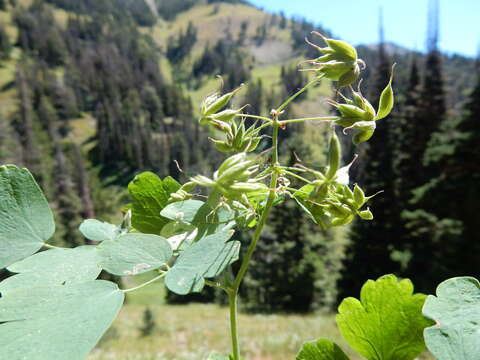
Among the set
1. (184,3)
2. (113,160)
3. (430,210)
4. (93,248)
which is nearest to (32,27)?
(113,160)

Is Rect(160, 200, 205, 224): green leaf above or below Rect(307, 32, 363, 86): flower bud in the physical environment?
below

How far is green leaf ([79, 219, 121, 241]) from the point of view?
3.79ft

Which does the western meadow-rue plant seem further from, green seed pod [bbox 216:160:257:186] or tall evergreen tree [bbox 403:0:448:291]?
tall evergreen tree [bbox 403:0:448:291]

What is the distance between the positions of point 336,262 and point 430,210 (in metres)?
15.2

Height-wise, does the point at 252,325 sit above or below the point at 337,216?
below

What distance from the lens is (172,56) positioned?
430 ft

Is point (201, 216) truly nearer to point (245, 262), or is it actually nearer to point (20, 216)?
point (245, 262)

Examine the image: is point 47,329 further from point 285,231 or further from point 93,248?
point 285,231

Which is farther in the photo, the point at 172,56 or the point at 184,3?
the point at 184,3

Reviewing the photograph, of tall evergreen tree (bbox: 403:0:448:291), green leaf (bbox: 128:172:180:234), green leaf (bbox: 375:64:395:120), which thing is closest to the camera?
green leaf (bbox: 375:64:395:120)

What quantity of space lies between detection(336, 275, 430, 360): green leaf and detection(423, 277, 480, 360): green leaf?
0.27ft

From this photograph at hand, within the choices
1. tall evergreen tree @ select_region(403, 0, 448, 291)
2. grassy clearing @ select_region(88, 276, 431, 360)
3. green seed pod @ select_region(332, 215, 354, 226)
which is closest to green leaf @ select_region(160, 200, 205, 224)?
green seed pod @ select_region(332, 215, 354, 226)

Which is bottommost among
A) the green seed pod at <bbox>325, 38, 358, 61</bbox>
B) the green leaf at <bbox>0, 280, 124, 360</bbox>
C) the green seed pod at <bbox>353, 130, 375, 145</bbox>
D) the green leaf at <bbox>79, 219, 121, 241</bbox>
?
the green leaf at <bbox>79, 219, 121, 241</bbox>

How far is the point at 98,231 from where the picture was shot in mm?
1174
